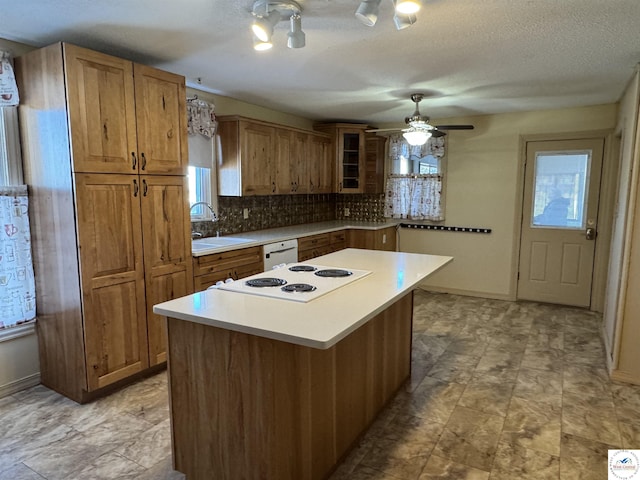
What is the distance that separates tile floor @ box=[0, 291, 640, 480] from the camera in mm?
2076

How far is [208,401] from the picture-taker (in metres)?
1.81

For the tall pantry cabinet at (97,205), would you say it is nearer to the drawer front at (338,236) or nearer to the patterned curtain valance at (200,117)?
the patterned curtain valance at (200,117)

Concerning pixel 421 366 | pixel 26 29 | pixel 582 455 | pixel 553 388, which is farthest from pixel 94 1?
pixel 553 388

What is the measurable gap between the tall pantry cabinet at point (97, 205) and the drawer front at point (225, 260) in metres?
0.28

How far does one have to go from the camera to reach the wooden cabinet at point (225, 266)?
329cm

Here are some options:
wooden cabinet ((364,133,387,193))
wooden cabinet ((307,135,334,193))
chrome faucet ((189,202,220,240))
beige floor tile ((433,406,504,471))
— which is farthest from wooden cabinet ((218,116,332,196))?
beige floor tile ((433,406,504,471))

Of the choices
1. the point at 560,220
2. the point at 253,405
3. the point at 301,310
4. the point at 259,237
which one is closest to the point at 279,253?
the point at 259,237

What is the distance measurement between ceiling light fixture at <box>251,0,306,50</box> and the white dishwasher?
6.95 feet

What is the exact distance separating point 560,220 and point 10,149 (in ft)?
17.6

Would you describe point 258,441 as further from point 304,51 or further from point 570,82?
point 570,82

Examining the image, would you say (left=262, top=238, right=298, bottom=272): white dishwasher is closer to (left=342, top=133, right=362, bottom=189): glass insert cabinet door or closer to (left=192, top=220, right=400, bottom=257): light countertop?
(left=192, top=220, right=400, bottom=257): light countertop

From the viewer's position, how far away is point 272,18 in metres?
2.07

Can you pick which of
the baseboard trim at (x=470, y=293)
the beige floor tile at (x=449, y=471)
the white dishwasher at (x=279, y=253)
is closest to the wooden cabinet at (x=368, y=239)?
the baseboard trim at (x=470, y=293)

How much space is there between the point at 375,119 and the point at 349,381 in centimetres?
409
